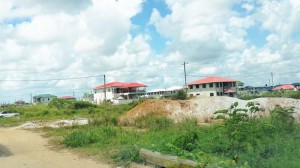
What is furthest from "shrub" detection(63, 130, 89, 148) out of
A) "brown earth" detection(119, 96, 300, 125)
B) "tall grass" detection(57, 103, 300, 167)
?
"brown earth" detection(119, 96, 300, 125)

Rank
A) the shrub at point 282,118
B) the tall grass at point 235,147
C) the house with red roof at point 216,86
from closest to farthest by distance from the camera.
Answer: the tall grass at point 235,147 < the shrub at point 282,118 < the house with red roof at point 216,86

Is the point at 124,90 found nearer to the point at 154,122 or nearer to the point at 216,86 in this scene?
the point at 216,86

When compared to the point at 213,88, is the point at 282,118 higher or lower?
lower

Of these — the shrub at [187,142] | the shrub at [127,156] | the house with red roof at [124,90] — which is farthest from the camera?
the house with red roof at [124,90]

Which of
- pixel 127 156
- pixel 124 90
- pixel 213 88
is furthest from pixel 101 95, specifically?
pixel 127 156

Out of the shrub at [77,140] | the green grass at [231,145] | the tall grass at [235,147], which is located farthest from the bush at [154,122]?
the tall grass at [235,147]

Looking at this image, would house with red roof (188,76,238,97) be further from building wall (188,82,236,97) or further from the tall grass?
the tall grass

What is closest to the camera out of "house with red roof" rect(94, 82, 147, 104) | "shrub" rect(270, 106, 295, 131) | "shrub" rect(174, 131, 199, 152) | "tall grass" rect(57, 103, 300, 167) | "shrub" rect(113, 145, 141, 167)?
"tall grass" rect(57, 103, 300, 167)

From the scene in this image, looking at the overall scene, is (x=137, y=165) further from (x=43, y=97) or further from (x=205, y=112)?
(x=43, y=97)

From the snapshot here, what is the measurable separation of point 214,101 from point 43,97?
100957mm

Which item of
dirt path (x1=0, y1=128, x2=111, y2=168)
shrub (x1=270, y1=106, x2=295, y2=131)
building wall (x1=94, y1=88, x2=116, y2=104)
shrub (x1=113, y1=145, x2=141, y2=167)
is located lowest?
dirt path (x1=0, y1=128, x2=111, y2=168)

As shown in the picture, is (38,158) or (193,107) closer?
(38,158)

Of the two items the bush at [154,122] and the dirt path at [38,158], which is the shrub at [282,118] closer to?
the dirt path at [38,158]

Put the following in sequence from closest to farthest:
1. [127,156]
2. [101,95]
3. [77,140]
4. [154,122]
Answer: [127,156] → [77,140] → [154,122] → [101,95]
